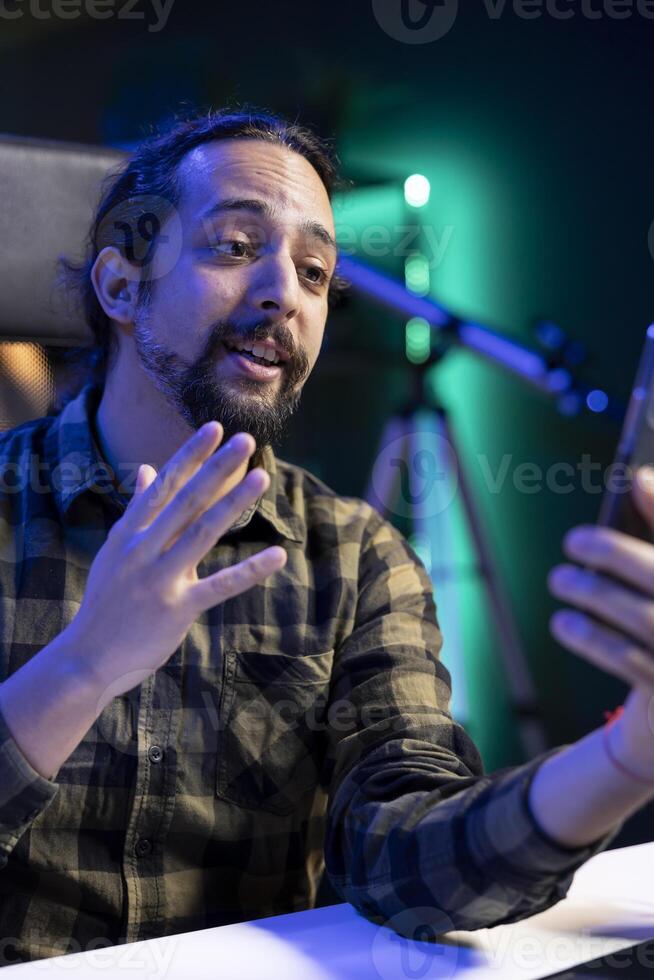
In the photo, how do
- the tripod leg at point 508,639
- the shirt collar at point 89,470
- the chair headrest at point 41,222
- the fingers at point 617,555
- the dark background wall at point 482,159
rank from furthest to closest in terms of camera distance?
the tripod leg at point 508,639, the dark background wall at point 482,159, the chair headrest at point 41,222, the shirt collar at point 89,470, the fingers at point 617,555

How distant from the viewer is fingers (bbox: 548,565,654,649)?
54cm

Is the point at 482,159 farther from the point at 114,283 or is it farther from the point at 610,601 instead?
the point at 610,601

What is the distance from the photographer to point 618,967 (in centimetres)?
63

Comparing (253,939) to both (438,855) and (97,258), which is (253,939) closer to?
(438,855)

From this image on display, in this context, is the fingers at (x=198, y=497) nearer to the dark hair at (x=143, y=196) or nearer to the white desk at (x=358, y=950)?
the white desk at (x=358, y=950)

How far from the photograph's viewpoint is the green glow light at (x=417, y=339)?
9.10ft

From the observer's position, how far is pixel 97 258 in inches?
48.0

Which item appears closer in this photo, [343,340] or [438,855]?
[438,855]

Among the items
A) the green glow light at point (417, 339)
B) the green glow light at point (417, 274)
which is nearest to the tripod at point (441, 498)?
the green glow light at point (417, 339)

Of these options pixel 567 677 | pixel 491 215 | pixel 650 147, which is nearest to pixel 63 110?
pixel 491 215

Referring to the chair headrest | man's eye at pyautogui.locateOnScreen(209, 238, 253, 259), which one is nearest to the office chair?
the chair headrest

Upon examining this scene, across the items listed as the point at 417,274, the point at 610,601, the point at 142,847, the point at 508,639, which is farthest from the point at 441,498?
the point at 610,601

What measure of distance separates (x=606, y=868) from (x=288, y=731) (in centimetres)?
34

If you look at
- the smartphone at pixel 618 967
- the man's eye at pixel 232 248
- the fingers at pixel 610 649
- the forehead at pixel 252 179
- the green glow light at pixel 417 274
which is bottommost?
the smartphone at pixel 618 967
